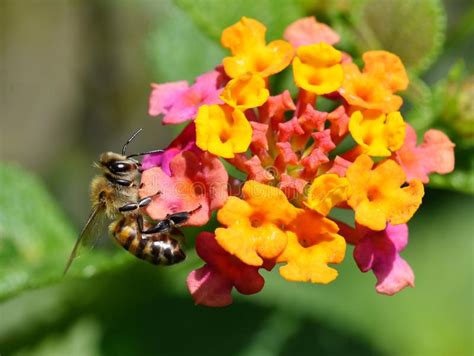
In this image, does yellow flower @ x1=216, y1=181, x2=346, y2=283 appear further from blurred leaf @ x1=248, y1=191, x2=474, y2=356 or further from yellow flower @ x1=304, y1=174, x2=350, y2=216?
blurred leaf @ x1=248, y1=191, x2=474, y2=356

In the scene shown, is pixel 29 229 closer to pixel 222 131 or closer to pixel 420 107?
pixel 222 131

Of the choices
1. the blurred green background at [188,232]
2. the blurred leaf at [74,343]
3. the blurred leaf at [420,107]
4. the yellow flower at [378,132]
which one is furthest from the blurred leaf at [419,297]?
the yellow flower at [378,132]

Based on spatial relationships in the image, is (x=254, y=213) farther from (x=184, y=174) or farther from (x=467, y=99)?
(x=467, y=99)

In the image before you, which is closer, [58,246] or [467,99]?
[467,99]

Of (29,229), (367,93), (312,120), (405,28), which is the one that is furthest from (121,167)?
(405,28)

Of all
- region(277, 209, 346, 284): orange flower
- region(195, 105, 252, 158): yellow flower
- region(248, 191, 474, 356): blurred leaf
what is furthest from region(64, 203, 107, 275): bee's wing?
region(248, 191, 474, 356): blurred leaf

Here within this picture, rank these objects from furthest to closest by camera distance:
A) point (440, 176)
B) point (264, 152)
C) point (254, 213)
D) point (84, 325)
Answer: point (84, 325)
point (440, 176)
point (264, 152)
point (254, 213)

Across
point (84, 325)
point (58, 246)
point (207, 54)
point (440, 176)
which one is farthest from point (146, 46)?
point (440, 176)
